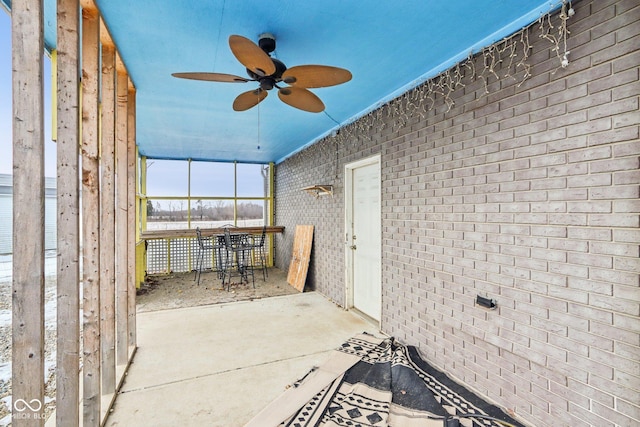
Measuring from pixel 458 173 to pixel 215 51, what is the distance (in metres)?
2.22

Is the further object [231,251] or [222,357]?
[231,251]

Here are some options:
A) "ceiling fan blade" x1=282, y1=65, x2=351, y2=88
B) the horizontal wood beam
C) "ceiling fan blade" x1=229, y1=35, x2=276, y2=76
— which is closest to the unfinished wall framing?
"ceiling fan blade" x1=229, y1=35, x2=276, y2=76

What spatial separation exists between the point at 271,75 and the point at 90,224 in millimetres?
1556

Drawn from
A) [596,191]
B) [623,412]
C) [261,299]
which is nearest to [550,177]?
[596,191]

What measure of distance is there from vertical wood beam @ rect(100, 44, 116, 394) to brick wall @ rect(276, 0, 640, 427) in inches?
102

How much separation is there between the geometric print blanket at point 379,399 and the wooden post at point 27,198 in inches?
52.3

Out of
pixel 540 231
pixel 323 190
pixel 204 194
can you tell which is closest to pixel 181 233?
pixel 204 194

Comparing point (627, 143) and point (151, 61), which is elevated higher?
point (151, 61)

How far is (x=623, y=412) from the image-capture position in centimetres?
158

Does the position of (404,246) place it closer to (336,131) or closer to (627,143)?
(627,143)

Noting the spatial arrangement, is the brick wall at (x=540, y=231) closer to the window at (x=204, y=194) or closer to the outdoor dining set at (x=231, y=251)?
the outdoor dining set at (x=231, y=251)

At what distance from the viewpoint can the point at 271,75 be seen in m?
2.26

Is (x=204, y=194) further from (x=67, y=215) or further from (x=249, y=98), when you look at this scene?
(x=67, y=215)

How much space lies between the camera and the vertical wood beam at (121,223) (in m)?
2.72
